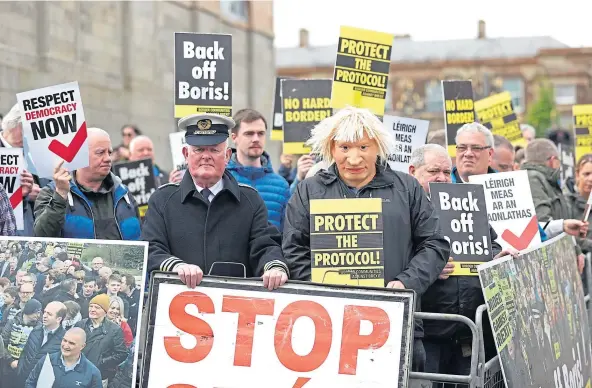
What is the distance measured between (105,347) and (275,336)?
93cm

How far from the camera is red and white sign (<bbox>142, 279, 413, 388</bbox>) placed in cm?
568

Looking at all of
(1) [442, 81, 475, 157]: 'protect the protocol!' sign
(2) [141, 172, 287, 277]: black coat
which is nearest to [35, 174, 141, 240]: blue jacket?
(2) [141, 172, 287, 277]: black coat

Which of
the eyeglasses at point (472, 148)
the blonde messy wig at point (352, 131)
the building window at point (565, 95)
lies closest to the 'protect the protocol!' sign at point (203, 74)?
the eyeglasses at point (472, 148)

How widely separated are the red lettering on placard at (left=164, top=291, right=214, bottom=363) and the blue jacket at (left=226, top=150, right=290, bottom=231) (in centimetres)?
277

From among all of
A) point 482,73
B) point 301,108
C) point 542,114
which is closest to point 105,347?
point 301,108

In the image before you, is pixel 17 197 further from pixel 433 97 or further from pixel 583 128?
pixel 433 97

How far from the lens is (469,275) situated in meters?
7.17

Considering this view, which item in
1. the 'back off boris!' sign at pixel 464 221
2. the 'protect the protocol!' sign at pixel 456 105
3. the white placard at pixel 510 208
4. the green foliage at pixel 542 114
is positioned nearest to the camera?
the 'back off boris!' sign at pixel 464 221

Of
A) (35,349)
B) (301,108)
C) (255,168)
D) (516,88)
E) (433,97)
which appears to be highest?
(516,88)

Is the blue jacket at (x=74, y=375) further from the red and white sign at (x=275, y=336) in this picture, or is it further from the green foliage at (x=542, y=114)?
the green foliage at (x=542, y=114)

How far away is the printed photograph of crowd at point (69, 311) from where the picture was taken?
590 cm

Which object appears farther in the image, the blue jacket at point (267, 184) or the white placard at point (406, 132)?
the white placard at point (406, 132)

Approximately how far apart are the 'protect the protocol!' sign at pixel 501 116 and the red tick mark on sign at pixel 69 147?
7112 millimetres

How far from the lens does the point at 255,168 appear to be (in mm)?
8750
